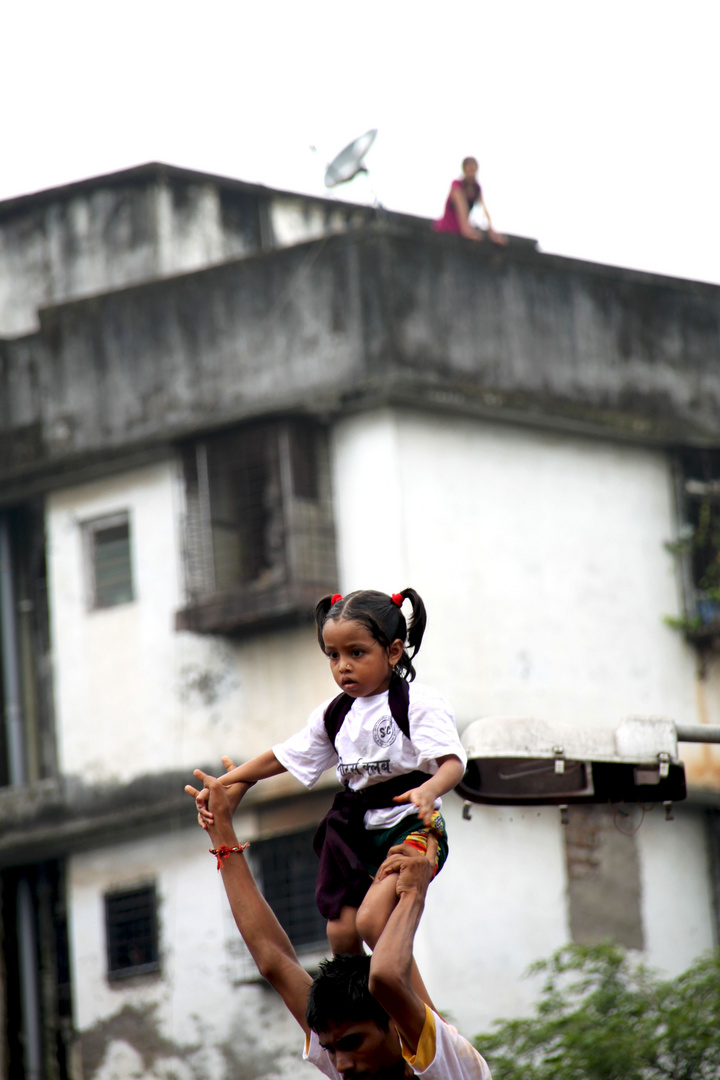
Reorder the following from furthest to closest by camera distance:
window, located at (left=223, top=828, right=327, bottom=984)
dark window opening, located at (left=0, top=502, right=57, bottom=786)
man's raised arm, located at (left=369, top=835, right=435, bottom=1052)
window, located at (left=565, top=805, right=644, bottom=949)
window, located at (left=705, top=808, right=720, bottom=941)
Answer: dark window opening, located at (left=0, top=502, right=57, bottom=786)
window, located at (left=705, top=808, right=720, bottom=941)
window, located at (left=565, top=805, right=644, bottom=949)
window, located at (left=223, top=828, right=327, bottom=984)
man's raised arm, located at (left=369, top=835, right=435, bottom=1052)

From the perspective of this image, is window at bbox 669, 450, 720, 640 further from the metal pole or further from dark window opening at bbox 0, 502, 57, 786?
the metal pole

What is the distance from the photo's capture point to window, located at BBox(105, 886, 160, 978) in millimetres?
15898

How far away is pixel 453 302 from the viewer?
51.7 ft

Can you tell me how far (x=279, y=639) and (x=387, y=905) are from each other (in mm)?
10394

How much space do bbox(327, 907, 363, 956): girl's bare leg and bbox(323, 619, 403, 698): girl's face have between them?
649 mm

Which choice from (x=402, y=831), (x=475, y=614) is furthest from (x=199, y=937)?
(x=402, y=831)

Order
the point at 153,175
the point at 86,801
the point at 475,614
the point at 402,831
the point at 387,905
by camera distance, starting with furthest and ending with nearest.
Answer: the point at 153,175
the point at 86,801
the point at 475,614
the point at 402,831
the point at 387,905

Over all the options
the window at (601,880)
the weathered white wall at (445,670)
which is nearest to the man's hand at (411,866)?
the weathered white wall at (445,670)

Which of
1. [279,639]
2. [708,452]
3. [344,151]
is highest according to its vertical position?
[344,151]

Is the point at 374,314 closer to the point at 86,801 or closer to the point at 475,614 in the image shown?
the point at 475,614

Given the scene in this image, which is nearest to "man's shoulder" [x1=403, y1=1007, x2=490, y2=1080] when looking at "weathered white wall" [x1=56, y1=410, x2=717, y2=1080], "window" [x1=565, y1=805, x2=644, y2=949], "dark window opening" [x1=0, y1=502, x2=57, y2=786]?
"weathered white wall" [x1=56, y1=410, x2=717, y2=1080]

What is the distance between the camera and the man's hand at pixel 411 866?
5035 millimetres

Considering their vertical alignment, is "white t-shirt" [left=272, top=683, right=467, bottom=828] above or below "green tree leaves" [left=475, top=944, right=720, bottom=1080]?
above

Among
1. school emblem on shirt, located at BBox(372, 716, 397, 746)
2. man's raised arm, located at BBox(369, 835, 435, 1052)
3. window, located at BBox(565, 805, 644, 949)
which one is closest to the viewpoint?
man's raised arm, located at BBox(369, 835, 435, 1052)
